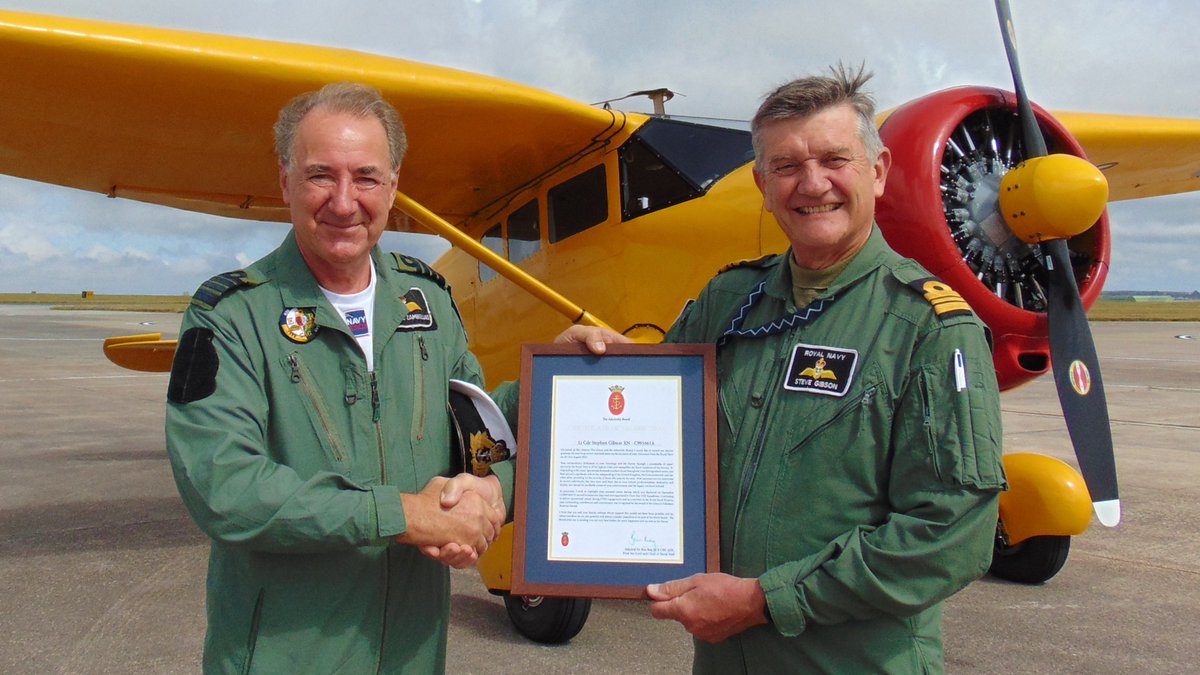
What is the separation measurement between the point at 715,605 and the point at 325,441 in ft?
2.58

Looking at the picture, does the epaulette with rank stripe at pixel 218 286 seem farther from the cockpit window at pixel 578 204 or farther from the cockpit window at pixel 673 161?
the cockpit window at pixel 578 204

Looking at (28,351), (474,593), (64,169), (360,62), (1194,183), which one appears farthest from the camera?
(28,351)

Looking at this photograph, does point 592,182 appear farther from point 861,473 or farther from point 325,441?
point 861,473

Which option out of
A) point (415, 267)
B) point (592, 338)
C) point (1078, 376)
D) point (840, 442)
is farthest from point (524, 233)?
point (840, 442)

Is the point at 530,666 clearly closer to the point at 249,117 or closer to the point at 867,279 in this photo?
the point at 867,279

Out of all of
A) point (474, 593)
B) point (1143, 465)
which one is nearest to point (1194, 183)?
point (1143, 465)

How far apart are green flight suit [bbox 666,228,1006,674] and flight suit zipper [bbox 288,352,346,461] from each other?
77cm

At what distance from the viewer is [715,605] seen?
1508mm

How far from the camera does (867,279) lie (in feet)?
5.24

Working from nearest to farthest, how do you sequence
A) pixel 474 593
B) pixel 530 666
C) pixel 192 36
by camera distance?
pixel 530 666 < pixel 192 36 < pixel 474 593

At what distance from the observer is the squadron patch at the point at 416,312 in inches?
69.1

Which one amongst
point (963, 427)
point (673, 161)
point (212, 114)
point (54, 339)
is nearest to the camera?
point (963, 427)

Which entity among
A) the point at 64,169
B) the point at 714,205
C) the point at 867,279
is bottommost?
the point at 867,279

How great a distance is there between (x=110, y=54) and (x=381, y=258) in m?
2.44
